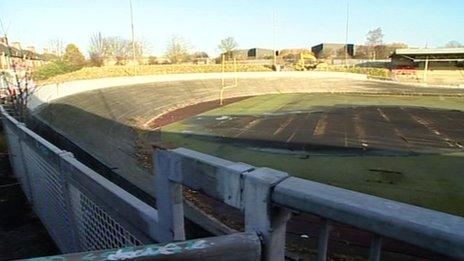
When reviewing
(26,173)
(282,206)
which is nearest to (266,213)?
(282,206)

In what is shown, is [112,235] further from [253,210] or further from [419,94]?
[419,94]

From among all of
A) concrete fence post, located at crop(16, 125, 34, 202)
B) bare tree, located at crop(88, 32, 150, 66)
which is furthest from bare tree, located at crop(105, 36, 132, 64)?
concrete fence post, located at crop(16, 125, 34, 202)

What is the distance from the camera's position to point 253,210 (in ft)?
7.38

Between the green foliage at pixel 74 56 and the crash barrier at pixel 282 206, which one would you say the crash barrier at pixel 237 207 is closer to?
the crash barrier at pixel 282 206

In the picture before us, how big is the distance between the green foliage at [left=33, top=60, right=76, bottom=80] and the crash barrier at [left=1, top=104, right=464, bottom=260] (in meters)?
41.3

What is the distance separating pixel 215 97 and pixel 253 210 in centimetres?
4723

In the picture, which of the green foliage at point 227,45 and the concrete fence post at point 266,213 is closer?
the concrete fence post at point 266,213

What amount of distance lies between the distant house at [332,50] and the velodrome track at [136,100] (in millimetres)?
57907

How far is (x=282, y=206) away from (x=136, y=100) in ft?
119

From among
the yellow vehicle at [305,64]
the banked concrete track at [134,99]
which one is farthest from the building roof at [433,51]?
the yellow vehicle at [305,64]

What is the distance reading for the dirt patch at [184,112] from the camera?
32906mm

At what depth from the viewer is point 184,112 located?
126 feet

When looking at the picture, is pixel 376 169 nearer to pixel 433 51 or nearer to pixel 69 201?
pixel 69 201

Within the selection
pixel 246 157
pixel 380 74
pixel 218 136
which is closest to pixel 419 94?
pixel 380 74
